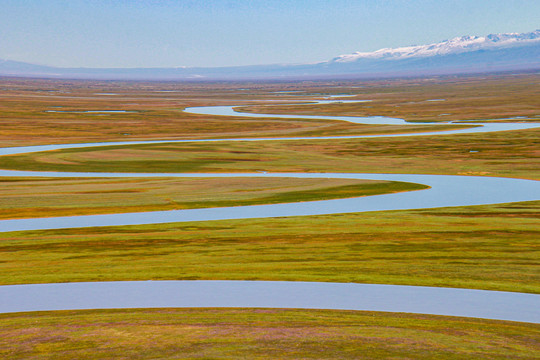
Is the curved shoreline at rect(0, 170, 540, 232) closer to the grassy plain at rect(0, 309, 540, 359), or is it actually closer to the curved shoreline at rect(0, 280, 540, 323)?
the curved shoreline at rect(0, 280, 540, 323)

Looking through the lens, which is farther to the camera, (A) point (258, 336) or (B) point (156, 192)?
(B) point (156, 192)

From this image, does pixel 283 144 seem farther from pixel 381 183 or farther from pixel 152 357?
pixel 152 357

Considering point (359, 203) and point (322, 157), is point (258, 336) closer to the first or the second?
point (359, 203)

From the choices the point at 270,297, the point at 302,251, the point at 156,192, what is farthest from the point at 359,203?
the point at 270,297

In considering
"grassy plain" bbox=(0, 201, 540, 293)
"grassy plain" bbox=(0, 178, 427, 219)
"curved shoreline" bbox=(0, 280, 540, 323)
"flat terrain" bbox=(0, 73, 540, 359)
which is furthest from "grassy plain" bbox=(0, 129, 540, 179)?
"curved shoreline" bbox=(0, 280, 540, 323)

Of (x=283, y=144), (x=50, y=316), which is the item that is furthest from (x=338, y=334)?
(x=283, y=144)

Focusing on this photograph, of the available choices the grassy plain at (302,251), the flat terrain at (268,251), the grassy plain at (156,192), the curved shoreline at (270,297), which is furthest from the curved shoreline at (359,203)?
the curved shoreline at (270,297)

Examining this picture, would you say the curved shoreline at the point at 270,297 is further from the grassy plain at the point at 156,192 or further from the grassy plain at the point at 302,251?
the grassy plain at the point at 156,192

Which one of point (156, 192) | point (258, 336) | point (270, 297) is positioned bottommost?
point (156, 192)

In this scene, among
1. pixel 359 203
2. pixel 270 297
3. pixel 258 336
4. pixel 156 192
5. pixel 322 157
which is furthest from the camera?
pixel 322 157
